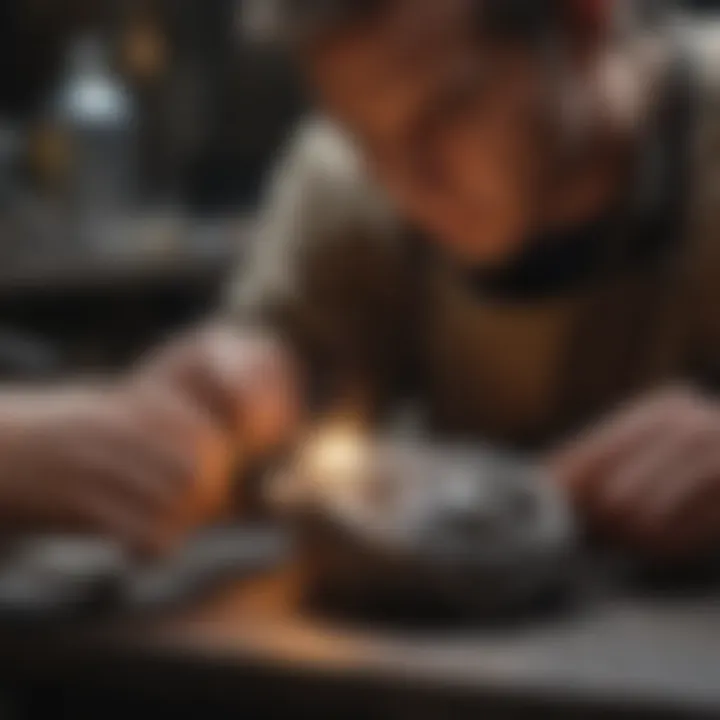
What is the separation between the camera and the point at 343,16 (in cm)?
58

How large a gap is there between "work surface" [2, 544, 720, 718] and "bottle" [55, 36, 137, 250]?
32.7 inches

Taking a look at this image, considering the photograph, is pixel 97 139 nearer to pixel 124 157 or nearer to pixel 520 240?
pixel 124 157

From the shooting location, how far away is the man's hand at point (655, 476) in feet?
1.91

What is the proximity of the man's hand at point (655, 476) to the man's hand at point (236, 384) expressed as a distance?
0.42 ft

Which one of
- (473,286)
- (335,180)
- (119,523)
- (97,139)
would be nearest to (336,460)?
(119,523)

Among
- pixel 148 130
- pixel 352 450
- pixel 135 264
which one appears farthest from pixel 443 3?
pixel 148 130

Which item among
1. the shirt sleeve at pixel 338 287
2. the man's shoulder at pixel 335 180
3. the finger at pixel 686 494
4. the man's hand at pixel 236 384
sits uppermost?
the man's shoulder at pixel 335 180

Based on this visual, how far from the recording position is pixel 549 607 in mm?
547

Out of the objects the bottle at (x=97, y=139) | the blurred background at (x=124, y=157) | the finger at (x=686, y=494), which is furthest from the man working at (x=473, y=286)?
the bottle at (x=97, y=139)

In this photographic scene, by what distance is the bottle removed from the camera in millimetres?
1354

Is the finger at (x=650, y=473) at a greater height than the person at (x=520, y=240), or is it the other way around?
the person at (x=520, y=240)

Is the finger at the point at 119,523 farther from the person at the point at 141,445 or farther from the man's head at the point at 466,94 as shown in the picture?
the man's head at the point at 466,94

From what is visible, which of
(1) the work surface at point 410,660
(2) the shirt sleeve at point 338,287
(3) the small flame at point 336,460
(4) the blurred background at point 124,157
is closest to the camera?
(1) the work surface at point 410,660

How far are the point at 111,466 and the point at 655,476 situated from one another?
182mm
